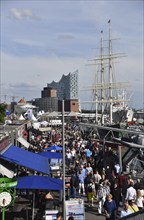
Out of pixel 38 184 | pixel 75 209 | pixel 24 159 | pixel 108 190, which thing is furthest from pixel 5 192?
pixel 24 159

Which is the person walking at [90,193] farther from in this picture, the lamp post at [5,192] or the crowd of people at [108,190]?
the lamp post at [5,192]

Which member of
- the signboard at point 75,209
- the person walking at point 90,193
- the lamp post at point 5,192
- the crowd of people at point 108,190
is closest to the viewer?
the lamp post at point 5,192

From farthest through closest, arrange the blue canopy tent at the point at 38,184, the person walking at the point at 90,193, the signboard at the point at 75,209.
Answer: the person walking at the point at 90,193 < the blue canopy tent at the point at 38,184 < the signboard at the point at 75,209

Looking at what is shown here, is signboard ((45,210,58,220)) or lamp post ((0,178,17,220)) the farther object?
Result: signboard ((45,210,58,220))

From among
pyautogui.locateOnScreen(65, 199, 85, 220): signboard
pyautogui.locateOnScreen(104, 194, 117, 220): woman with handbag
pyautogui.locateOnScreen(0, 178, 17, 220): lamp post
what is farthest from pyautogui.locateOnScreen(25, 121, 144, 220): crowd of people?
pyautogui.locateOnScreen(0, 178, 17, 220): lamp post

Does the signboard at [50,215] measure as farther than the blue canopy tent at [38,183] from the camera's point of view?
No

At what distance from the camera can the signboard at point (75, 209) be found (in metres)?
12.2

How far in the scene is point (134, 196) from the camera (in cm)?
1403

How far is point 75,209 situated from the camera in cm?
1229

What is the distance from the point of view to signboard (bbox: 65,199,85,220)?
40.0ft

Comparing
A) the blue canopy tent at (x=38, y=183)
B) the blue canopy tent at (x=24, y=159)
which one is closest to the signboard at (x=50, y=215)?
the blue canopy tent at (x=38, y=183)

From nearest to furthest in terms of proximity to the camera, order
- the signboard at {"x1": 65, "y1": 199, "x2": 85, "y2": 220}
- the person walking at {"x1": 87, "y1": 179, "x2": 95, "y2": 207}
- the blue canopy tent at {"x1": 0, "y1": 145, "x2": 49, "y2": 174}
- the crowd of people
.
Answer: the signboard at {"x1": 65, "y1": 199, "x2": 85, "y2": 220} < the crowd of people < the blue canopy tent at {"x1": 0, "y1": 145, "x2": 49, "y2": 174} < the person walking at {"x1": 87, "y1": 179, "x2": 95, "y2": 207}

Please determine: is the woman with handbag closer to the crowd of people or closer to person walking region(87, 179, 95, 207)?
the crowd of people

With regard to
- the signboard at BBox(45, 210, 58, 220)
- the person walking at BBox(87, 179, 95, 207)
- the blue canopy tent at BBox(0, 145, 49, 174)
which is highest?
the blue canopy tent at BBox(0, 145, 49, 174)
